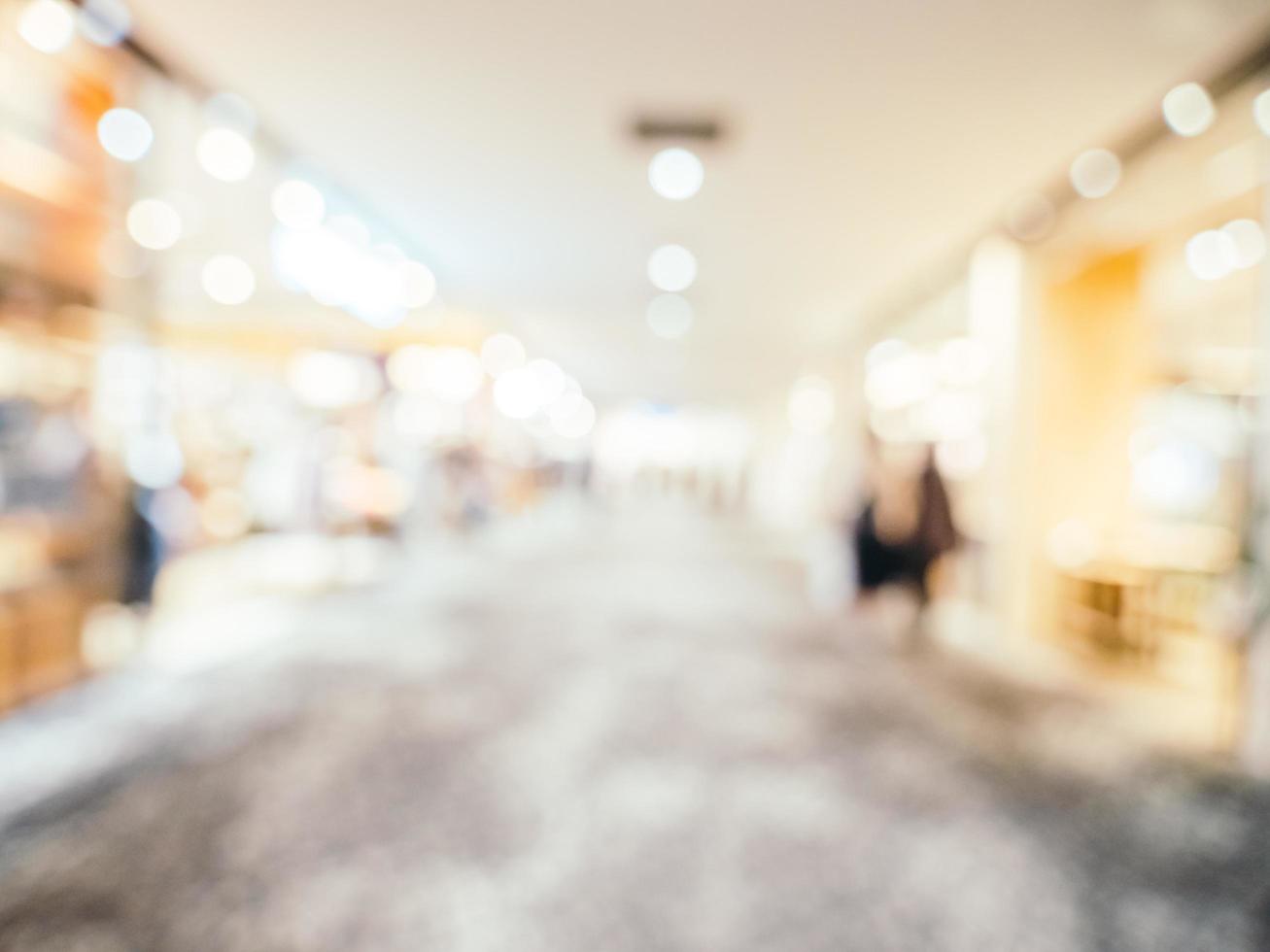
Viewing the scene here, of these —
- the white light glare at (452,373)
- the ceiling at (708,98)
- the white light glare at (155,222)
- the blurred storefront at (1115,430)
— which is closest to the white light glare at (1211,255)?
the blurred storefront at (1115,430)

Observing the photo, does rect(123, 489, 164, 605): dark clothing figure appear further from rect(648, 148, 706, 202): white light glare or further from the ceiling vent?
rect(648, 148, 706, 202): white light glare

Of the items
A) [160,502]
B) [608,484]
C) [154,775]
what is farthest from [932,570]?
[608,484]

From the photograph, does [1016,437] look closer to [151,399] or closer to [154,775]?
[154,775]

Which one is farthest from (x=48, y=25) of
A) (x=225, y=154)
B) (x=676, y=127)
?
(x=676, y=127)

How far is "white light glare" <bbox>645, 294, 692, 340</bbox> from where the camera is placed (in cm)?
908

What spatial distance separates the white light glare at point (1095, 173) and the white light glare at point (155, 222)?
6637 millimetres

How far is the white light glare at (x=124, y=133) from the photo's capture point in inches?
152

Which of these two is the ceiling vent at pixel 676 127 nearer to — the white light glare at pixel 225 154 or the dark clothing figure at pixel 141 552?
the white light glare at pixel 225 154

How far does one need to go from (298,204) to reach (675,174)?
3293 mm

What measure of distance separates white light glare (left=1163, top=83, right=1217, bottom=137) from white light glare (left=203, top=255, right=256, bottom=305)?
853cm

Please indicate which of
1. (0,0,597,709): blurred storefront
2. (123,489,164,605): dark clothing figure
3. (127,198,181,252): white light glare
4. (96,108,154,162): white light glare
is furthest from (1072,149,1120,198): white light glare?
(127,198,181,252): white light glare

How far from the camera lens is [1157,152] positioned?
3.89 meters

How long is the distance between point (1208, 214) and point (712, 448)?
21385 mm

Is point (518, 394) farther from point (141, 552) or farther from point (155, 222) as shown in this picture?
point (141, 552)
